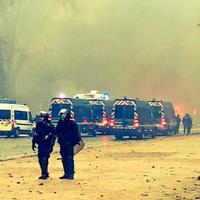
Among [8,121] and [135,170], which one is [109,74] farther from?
[135,170]

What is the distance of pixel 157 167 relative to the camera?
61.2 ft

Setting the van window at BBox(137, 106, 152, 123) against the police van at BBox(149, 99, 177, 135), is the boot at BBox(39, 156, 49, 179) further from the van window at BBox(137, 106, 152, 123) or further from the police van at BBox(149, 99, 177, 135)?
the police van at BBox(149, 99, 177, 135)

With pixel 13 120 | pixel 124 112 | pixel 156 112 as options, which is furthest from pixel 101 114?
pixel 13 120

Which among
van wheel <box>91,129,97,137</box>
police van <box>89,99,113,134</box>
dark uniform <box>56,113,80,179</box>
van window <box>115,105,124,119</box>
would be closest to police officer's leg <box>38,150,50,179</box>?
dark uniform <box>56,113,80,179</box>

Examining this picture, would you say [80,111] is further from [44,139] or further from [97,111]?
[44,139]

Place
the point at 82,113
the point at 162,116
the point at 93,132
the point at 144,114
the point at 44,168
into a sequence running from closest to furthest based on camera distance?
the point at 44,168 → the point at 144,114 → the point at 82,113 → the point at 93,132 → the point at 162,116

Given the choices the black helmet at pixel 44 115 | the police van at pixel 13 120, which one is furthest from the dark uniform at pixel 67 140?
the police van at pixel 13 120

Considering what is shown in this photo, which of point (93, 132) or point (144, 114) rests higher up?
point (144, 114)

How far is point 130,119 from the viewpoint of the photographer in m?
38.2

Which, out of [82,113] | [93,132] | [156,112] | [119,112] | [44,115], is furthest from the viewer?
[156,112]

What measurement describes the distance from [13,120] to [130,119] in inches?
281

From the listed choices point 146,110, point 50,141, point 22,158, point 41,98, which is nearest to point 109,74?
point 41,98

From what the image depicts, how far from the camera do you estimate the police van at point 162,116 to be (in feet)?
138

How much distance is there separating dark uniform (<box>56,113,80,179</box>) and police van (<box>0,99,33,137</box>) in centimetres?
2277
